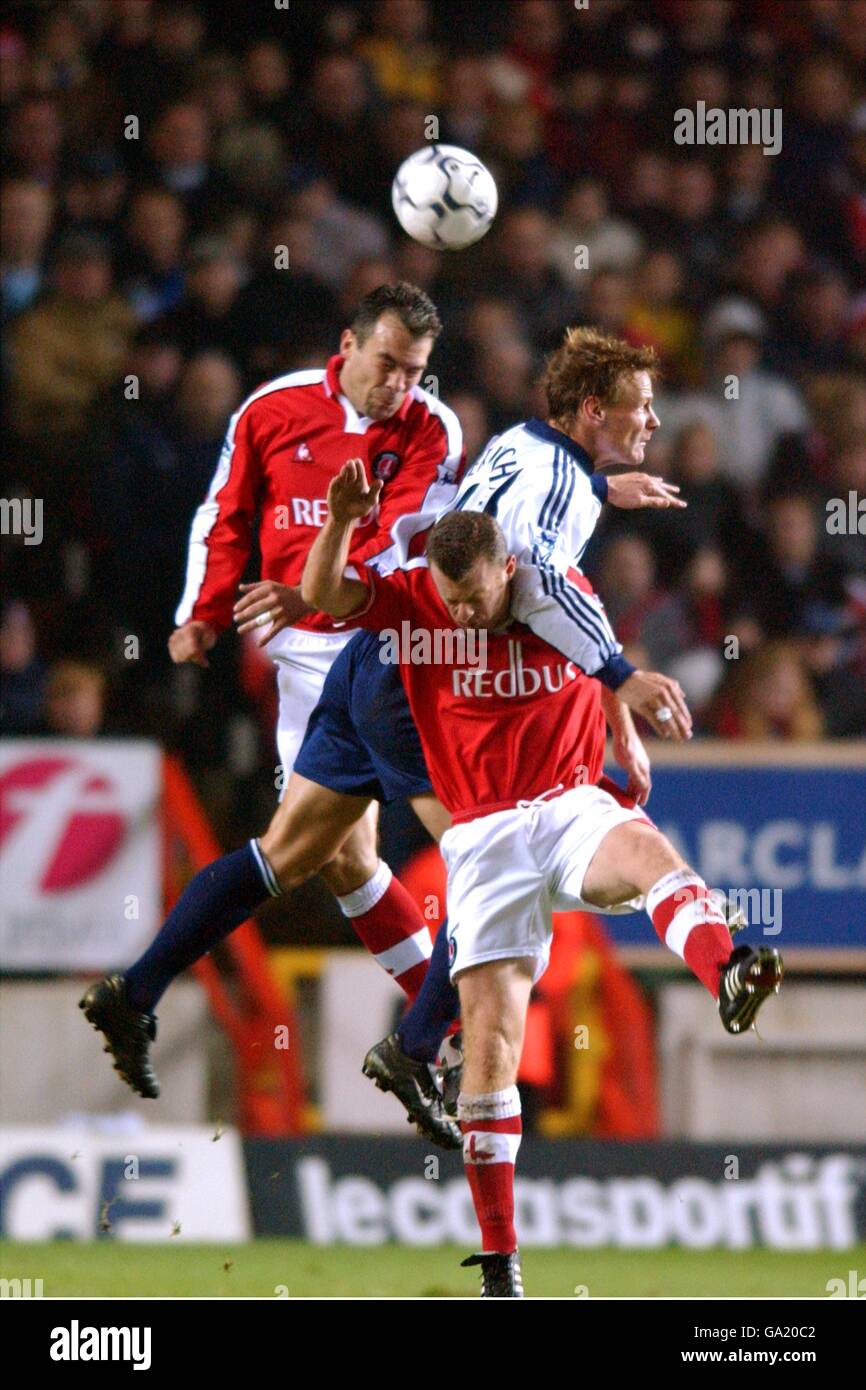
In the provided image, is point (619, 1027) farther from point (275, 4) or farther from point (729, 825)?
point (275, 4)

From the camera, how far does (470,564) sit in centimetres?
523

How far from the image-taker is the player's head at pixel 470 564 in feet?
17.2

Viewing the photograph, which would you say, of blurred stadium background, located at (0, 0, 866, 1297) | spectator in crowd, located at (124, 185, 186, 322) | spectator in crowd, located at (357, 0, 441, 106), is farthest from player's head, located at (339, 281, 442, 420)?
spectator in crowd, located at (357, 0, 441, 106)

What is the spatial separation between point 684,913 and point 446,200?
2.21 metres

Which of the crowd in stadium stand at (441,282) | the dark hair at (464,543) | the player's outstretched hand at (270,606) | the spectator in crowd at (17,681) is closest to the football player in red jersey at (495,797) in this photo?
the dark hair at (464,543)

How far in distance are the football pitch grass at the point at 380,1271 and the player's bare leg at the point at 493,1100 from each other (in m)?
0.91

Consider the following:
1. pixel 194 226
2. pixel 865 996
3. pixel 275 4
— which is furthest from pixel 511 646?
pixel 275 4

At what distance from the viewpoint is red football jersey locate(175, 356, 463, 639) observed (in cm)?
617

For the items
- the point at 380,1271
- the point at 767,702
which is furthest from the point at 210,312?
the point at 380,1271

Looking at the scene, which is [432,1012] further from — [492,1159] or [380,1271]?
[380,1271]

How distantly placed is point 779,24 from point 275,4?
2.91m

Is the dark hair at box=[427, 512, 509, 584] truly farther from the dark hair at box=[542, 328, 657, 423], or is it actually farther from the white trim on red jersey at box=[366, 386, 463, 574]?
the dark hair at box=[542, 328, 657, 423]

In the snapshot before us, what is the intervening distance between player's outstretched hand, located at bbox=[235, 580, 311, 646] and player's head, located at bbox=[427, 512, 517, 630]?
1.34 feet

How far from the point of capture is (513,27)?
11.9 meters
